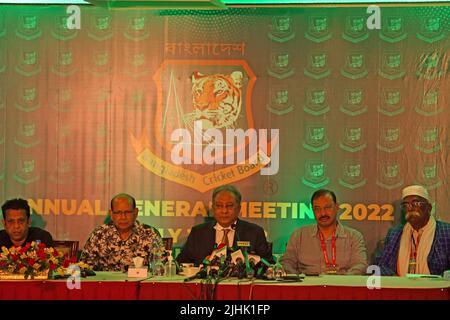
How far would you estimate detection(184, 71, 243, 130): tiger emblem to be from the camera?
7.54 meters

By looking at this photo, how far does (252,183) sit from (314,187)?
1.78 feet

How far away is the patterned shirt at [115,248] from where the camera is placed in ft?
21.5

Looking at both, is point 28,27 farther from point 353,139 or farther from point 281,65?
point 353,139

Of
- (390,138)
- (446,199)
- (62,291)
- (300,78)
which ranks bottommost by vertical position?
(62,291)

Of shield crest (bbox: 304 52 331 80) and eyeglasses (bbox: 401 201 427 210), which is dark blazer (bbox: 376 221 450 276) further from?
shield crest (bbox: 304 52 331 80)

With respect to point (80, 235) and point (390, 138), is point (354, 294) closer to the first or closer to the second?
point (390, 138)

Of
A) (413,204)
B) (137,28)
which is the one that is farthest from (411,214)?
(137,28)

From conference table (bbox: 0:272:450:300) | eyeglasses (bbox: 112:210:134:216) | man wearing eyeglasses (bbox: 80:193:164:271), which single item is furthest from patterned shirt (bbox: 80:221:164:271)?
conference table (bbox: 0:272:450:300)

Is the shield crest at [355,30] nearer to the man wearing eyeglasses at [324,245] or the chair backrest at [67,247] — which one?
the man wearing eyeglasses at [324,245]

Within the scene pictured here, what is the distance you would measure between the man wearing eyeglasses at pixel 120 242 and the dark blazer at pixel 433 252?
1.77 m

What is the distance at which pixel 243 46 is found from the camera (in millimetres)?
7492

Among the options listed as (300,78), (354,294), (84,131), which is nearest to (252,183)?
(300,78)

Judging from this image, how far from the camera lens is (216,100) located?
24.8ft

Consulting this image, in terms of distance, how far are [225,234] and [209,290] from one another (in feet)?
4.57
